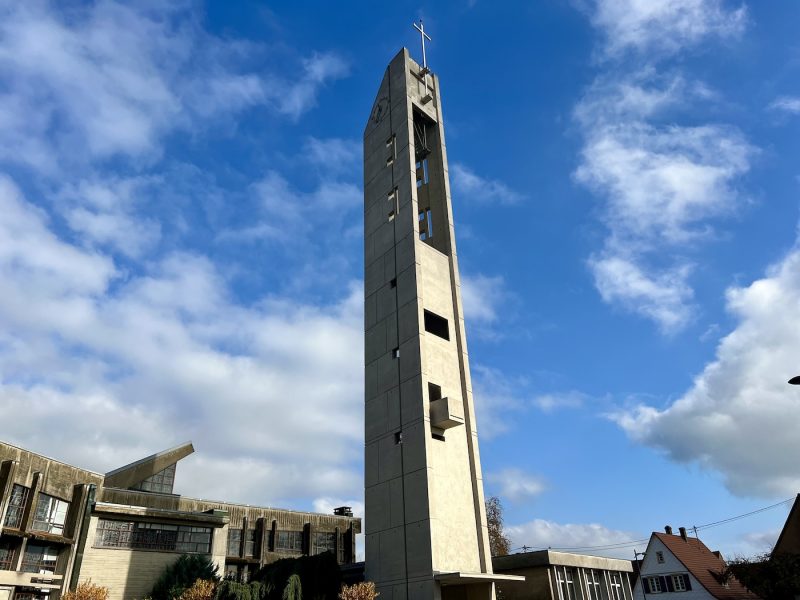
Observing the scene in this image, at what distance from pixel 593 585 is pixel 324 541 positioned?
33338mm

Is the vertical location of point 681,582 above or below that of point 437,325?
below

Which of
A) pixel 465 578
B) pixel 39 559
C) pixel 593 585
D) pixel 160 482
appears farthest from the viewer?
pixel 160 482

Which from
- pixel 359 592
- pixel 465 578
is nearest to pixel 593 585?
pixel 465 578

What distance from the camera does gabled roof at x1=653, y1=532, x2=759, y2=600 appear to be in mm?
57344

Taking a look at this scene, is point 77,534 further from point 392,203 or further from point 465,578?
point 392,203

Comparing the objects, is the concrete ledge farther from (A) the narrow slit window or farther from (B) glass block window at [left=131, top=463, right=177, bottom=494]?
(B) glass block window at [left=131, top=463, right=177, bottom=494]

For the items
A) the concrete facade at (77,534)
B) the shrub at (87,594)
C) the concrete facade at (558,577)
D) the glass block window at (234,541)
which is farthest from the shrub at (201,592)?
the glass block window at (234,541)

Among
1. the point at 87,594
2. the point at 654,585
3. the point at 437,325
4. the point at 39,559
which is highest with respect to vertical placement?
the point at 437,325

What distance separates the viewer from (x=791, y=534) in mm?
54062

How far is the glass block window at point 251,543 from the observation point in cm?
5922

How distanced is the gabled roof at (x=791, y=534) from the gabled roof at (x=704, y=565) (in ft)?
16.3

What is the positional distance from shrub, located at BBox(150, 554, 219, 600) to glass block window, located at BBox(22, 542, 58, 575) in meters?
6.91

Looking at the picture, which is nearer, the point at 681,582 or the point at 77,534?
the point at 77,534

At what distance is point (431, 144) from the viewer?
4738 centimetres
